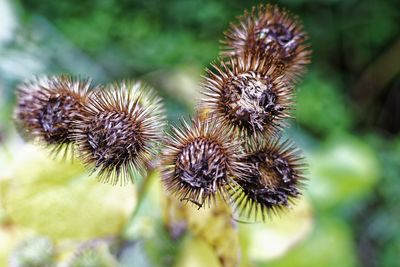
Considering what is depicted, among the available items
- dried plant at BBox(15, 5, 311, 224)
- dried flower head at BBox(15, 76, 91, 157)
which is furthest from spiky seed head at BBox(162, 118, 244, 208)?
dried flower head at BBox(15, 76, 91, 157)

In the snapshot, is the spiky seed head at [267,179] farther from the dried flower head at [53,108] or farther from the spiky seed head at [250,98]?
the dried flower head at [53,108]

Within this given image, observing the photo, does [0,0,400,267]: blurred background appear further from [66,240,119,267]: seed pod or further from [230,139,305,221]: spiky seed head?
[230,139,305,221]: spiky seed head

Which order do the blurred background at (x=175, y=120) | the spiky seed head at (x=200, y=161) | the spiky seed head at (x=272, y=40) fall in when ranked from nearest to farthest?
the spiky seed head at (x=200, y=161) → the spiky seed head at (x=272, y=40) → the blurred background at (x=175, y=120)

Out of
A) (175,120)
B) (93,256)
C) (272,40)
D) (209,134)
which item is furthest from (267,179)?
(175,120)

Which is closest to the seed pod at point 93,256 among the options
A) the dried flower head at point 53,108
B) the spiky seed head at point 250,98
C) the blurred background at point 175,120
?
the blurred background at point 175,120

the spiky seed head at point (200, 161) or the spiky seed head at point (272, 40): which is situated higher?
the spiky seed head at point (272, 40)
